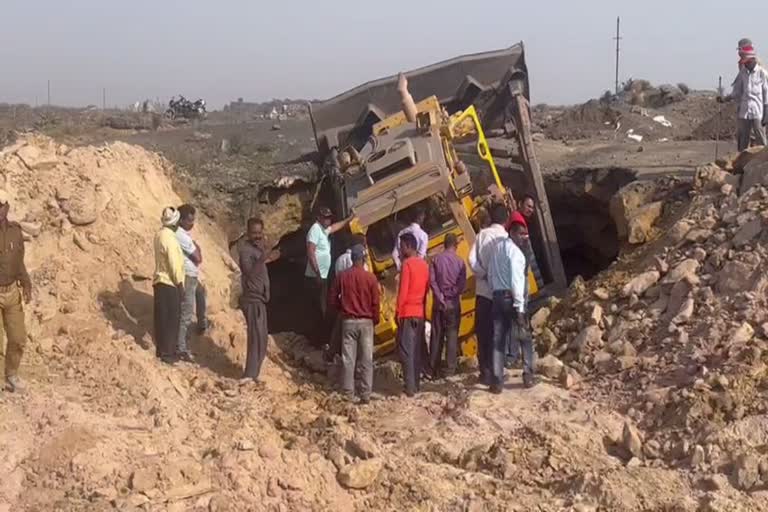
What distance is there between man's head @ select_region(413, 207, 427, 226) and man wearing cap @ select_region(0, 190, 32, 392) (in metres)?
4.04

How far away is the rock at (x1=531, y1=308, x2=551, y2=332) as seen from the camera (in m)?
10.4

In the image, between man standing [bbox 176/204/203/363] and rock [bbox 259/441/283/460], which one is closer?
rock [bbox 259/441/283/460]

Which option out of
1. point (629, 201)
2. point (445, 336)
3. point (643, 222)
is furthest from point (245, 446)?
point (629, 201)

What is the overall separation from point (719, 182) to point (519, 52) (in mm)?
3563

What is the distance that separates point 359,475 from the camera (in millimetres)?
7191

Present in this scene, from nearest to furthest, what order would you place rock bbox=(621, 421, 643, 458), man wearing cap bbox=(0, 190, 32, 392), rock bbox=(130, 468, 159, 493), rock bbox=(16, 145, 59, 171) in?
rock bbox=(130, 468, 159, 493) → rock bbox=(621, 421, 643, 458) → man wearing cap bbox=(0, 190, 32, 392) → rock bbox=(16, 145, 59, 171)

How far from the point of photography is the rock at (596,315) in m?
9.80

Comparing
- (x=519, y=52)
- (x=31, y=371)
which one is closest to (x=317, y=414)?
(x=31, y=371)

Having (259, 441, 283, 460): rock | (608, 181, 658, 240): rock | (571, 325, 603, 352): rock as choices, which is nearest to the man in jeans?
(571, 325, 603, 352): rock

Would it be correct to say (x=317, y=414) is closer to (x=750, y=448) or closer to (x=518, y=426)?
(x=518, y=426)

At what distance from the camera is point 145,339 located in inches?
380

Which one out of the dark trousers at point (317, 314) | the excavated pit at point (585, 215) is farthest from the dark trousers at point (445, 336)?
the excavated pit at point (585, 215)

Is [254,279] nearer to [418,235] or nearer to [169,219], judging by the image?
[169,219]

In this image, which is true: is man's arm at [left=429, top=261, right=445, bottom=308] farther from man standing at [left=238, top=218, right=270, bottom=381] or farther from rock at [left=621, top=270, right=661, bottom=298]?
rock at [left=621, top=270, right=661, bottom=298]
